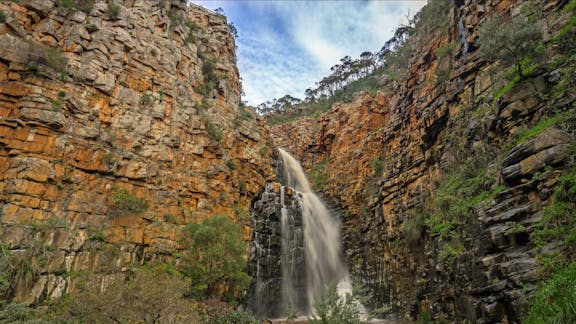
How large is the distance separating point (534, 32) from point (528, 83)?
2.89 meters

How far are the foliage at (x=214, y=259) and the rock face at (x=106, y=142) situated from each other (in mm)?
1662

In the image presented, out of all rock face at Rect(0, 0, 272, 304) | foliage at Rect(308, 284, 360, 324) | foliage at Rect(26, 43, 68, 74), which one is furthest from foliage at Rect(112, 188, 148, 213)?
foliage at Rect(308, 284, 360, 324)

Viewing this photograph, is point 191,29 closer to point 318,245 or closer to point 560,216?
point 318,245

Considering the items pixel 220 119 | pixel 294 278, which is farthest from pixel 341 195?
pixel 220 119

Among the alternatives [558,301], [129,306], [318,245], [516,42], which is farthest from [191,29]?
[558,301]

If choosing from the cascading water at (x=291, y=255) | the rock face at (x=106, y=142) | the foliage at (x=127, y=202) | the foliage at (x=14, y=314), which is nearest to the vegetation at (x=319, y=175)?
the cascading water at (x=291, y=255)

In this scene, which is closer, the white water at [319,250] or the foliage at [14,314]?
the foliage at [14,314]

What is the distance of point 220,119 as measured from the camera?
3105cm

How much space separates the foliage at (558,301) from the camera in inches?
273

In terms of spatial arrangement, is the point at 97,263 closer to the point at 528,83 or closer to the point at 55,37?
the point at 55,37

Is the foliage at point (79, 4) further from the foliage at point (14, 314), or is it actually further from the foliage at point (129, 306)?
the foliage at point (129, 306)

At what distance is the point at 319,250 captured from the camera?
3297 centimetres

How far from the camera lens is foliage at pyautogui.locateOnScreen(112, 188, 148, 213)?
2166 centimetres

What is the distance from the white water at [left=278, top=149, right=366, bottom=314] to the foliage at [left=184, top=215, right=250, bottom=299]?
22.6 ft
